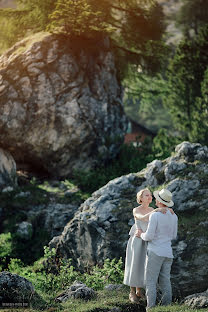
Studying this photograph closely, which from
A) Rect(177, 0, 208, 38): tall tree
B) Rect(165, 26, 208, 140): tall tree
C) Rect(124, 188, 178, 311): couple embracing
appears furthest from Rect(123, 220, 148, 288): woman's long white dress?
Rect(177, 0, 208, 38): tall tree

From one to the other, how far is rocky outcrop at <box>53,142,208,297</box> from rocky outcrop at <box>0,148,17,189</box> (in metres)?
4.70

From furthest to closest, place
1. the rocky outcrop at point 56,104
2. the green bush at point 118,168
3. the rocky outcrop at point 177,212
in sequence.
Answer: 1. the rocky outcrop at point 56,104
2. the green bush at point 118,168
3. the rocky outcrop at point 177,212

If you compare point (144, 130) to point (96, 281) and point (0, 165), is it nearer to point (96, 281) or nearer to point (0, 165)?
point (0, 165)

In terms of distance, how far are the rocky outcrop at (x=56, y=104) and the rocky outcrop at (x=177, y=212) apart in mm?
5611

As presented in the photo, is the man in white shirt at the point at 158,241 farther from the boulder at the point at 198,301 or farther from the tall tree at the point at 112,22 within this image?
the tall tree at the point at 112,22

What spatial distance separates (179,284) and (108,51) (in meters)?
11.5

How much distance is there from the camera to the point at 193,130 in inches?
700

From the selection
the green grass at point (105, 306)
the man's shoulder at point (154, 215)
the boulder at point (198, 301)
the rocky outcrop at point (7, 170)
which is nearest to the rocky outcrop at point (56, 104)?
the rocky outcrop at point (7, 170)

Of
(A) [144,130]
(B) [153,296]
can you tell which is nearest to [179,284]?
(B) [153,296]

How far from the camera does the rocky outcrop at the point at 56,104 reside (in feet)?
52.2

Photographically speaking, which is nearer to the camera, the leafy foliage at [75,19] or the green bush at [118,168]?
the leafy foliage at [75,19]

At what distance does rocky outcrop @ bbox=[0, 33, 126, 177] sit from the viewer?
15.9 metres

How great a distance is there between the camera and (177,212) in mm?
9789

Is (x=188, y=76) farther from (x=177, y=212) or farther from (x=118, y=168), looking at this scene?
(x=177, y=212)
